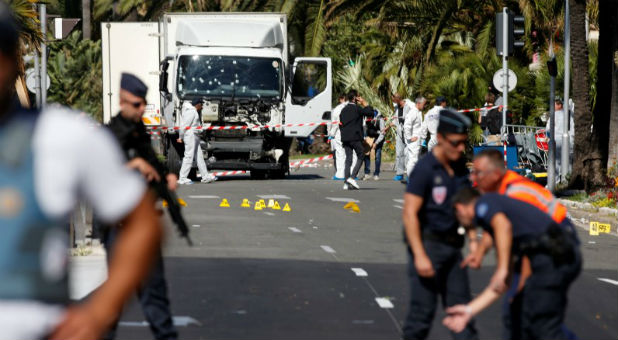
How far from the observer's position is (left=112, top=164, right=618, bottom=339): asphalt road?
966cm

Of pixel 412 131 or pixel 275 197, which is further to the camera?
pixel 412 131

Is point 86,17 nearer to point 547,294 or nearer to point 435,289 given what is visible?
point 435,289

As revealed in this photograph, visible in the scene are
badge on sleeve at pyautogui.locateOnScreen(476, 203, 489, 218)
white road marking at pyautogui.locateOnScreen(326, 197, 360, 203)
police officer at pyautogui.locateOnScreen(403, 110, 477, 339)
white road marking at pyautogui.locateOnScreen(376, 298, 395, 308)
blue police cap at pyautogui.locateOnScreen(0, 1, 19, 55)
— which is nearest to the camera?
blue police cap at pyautogui.locateOnScreen(0, 1, 19, 55)

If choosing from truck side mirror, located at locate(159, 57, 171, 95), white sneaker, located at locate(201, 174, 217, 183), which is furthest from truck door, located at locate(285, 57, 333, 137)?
truck side mirror, located at locate(159, 57, 171, 95)

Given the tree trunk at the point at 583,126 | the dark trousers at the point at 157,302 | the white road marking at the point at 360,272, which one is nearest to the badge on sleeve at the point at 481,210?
the dark trousers at the point at 157,302

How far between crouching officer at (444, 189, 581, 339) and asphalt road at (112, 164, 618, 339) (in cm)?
175

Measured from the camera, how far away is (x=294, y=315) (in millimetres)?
10125

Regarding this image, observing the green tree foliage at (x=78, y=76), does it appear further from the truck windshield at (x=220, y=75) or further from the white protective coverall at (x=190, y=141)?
the white protective coverall at (x=190, y=141)

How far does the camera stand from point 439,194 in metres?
7.36

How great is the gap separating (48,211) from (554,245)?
4251 millimetres

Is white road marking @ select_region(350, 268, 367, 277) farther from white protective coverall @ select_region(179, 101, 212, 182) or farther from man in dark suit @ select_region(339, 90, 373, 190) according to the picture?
white protective coverall @ select_region(179, 101, 212, 182)

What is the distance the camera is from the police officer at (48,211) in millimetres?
2994

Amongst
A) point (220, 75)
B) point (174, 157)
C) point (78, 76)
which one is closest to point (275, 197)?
point (220, 75)

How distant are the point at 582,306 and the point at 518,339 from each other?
A: 3927 mm
